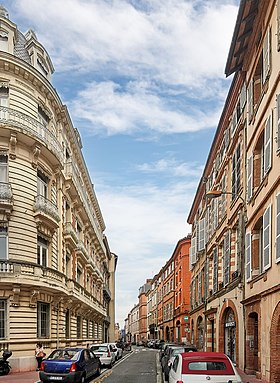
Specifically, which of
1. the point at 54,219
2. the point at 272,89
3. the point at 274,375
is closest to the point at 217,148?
the point at 54,219

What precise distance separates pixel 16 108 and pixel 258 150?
13.0 meters

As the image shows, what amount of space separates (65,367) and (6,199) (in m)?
9.25

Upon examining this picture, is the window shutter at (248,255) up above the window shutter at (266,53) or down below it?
below

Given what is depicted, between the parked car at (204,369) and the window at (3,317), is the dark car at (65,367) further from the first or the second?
the parked car at (204,369)

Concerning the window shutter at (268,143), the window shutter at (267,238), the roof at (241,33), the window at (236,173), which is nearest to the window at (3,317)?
the window at (236,173)

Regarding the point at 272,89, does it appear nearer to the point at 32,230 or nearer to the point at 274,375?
the point at 274,375

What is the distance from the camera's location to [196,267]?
47562mm

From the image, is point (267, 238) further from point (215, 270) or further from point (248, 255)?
point (215, 270)

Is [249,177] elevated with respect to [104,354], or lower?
elevated

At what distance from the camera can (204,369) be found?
1302 cm

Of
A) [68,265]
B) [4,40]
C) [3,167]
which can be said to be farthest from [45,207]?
[68,265]

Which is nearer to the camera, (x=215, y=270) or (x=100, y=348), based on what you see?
(x=100, y=348)

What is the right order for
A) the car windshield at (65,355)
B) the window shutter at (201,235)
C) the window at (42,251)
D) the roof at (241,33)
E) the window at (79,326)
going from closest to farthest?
the roof at (241,33)
the car windshield at (65,355)
the window at (42,251)
the window shutter at (201,235)
the window at (79,326)

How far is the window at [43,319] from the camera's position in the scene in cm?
2925
